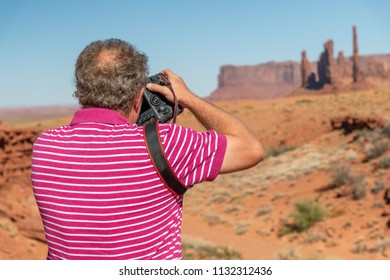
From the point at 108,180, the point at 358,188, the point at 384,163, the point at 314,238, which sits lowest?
the point at 314,238

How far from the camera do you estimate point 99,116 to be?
6.18 feet

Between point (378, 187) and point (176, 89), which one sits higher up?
point (176, 89)

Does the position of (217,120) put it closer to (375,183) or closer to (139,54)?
(139,54)

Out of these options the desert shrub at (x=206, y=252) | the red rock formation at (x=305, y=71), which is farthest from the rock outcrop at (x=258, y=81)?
the desert shrub at (x=206, y=252)

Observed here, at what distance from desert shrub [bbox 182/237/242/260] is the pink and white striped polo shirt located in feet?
25.7

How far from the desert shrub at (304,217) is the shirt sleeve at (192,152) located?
11287 millimetres

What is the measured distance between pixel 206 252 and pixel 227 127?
325 inches

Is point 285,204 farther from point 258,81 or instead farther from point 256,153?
point 258,81

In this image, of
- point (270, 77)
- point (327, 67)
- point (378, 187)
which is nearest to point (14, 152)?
point (378, 187)

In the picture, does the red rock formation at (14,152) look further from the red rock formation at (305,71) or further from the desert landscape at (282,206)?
the red rock formation at (305,71)

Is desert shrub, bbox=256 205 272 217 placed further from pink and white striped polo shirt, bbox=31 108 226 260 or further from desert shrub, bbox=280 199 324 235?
pink and white striped polo shirt, bbox=31 108 226 260

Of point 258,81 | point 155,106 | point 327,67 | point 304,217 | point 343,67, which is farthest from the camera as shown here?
point 258,81
